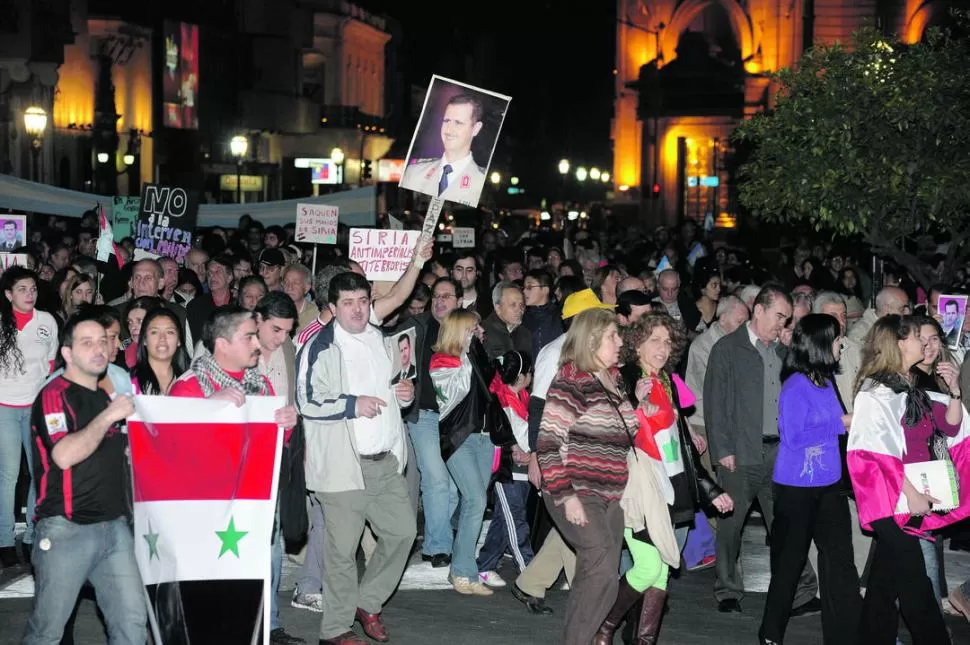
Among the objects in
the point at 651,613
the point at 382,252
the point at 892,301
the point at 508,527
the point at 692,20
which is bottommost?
the point at 651,613

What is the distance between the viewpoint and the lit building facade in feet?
201

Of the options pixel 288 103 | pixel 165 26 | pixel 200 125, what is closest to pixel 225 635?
pixel 165 26

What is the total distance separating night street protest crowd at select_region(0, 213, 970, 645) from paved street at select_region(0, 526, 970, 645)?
0.54ft

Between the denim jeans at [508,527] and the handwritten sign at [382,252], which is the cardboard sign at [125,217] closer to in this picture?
the handwritten sign at [382,252]

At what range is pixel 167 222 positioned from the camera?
18.2 meters

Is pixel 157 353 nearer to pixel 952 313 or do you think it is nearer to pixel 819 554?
pixel 819 554

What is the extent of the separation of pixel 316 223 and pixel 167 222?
1.80 m

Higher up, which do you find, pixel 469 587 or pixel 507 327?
pixel 507 327

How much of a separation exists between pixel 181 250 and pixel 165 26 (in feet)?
124

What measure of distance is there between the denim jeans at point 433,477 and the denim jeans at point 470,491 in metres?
0.28

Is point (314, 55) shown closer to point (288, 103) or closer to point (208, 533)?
point (288, 103)

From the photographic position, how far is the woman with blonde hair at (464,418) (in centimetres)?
1009

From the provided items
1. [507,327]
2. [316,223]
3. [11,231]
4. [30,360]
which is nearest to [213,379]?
[30,360]

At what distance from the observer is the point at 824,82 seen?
658 inches
